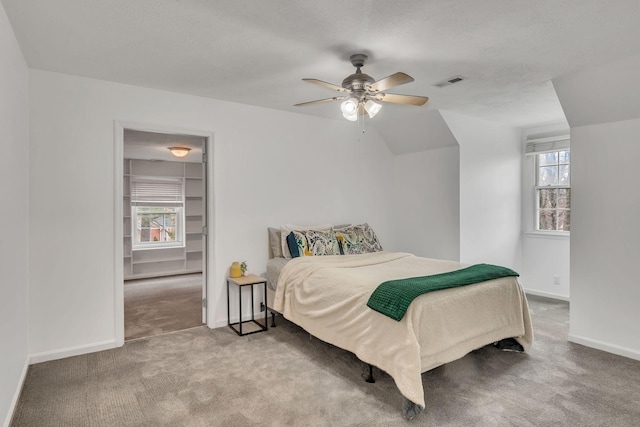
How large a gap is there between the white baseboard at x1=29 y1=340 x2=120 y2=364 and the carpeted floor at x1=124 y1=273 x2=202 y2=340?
290mm

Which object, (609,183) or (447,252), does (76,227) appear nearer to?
(447,252)

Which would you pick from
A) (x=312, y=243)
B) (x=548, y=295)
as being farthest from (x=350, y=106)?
(x=548, y=295)

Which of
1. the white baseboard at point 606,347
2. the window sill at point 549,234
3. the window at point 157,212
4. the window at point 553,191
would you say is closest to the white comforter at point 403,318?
the white baseboard at point 606,347

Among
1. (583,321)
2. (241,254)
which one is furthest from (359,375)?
(583,321)

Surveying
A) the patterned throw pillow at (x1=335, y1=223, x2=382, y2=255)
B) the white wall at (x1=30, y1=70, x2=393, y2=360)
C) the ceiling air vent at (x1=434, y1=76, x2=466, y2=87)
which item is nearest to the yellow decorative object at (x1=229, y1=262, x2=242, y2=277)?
the white wall at (x1=30, y1=70, x2=393, y2=360)

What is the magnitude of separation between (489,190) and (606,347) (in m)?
2.33

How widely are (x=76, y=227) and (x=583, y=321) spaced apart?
465 cm

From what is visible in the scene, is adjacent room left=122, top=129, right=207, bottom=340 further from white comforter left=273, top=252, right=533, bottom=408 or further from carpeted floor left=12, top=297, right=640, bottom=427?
white comforter left=273, top=252, right=533, bottom=408

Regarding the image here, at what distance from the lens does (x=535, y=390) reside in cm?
255

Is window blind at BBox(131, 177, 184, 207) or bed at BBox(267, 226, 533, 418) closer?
bed at BBox(267, 226, 533, 418)

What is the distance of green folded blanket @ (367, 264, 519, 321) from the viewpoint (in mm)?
2382

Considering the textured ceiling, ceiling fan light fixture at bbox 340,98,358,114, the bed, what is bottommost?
the bed

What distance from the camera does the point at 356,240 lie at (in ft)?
14.5

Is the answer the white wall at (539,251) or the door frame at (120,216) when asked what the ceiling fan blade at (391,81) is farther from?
the white wall at (539,251)
